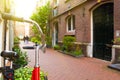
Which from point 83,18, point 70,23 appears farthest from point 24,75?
point 70,23

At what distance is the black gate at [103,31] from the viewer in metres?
13.1

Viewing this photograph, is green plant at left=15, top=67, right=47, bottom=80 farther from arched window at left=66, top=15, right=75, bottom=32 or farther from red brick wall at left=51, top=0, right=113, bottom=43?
arched window at left=66, top=15, right=75, bottom=32

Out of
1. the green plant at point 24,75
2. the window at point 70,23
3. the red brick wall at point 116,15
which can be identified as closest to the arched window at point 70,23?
the window at point 70,23

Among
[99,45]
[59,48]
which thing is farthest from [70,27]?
[99,45]

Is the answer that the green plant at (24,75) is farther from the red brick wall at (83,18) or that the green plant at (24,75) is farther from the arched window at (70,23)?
the arched window at (70,23)

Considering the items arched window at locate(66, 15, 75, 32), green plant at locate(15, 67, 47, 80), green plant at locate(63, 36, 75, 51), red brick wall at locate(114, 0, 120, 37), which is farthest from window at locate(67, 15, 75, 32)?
green plant at locate(15, 67, 47, 80)

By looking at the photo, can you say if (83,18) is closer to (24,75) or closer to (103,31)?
(103,31)

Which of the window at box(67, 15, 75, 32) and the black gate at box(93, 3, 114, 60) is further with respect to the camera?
the window at box(67, 15, 75, 32)

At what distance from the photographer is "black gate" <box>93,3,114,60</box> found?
13.1 m

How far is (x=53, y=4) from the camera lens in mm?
26453

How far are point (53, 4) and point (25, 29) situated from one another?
35666 millimetres

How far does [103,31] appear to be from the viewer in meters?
14.0

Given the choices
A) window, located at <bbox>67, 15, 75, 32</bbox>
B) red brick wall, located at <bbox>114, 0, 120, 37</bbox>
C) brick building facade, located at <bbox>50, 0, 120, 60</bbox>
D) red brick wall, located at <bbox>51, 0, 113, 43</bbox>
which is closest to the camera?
red brick wall, located at <bbox>114, 0, 120, 37</bbox>

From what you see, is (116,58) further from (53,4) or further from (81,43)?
(53,4)
